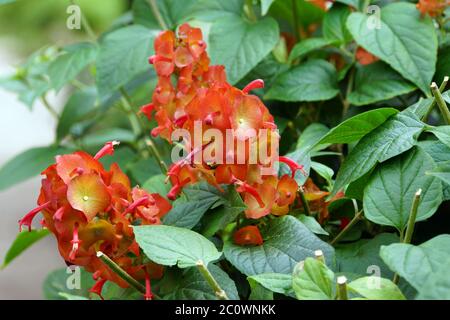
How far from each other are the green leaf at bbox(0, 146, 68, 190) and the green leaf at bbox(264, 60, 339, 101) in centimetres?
34

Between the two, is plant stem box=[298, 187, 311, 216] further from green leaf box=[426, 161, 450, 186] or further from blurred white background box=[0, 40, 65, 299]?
blurred white background box=[0, 40, 65, 299]

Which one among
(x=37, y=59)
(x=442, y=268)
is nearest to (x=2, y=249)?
(x=37, y=59)

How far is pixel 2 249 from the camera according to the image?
2.80m

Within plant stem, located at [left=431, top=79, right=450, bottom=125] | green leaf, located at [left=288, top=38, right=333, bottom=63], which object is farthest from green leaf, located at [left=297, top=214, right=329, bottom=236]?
green leaf, located at [left=288, top=38, right=333, bottom=63]

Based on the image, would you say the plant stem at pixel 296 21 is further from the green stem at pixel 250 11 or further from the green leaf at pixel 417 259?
the green leaf at pixel 417 259

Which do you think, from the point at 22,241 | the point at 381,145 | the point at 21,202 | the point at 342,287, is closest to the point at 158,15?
the point at 22,241

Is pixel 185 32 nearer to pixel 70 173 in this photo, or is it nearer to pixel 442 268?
pixel 70 173

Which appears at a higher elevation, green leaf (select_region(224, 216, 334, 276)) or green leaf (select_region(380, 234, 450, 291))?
green leaf (select_region(380, 234, 450, 291))

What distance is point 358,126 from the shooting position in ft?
1.57

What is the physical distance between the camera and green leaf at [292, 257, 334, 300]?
38 cm

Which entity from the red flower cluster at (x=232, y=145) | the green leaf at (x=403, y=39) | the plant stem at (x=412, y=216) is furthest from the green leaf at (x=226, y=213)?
the green leaf at (x=403, y=39)

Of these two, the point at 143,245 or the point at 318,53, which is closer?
the point at 143,245
